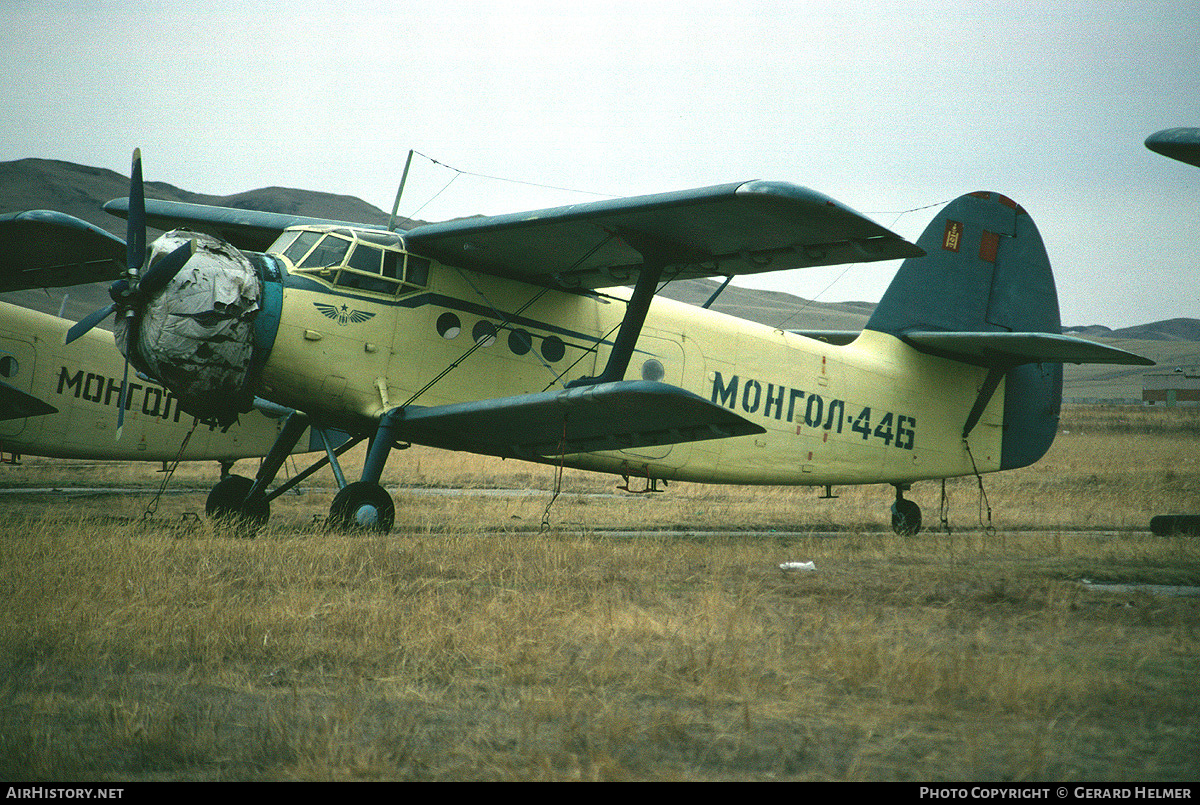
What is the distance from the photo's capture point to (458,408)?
9.70m

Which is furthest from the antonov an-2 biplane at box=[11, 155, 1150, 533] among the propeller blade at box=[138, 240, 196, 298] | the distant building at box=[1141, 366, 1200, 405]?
the distant building at box=[1141, 366, 1200, 405]

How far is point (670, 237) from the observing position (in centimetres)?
1006

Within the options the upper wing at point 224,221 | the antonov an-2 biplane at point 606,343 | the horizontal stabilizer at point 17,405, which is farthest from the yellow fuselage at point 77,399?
the antonov an-2 biplane at point 606,343

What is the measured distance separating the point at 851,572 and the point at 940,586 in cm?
99

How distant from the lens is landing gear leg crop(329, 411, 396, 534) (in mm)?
9359

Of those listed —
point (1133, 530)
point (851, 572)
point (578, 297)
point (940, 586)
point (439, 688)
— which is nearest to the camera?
point (439, 688)

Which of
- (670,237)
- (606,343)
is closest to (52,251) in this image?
(606,343)

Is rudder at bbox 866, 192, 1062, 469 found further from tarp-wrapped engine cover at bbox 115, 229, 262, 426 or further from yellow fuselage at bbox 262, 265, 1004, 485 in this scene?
tarp-wrapped engine cover at bbox 115, 229, 262, 426

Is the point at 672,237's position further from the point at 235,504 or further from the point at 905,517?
the point at 235,504

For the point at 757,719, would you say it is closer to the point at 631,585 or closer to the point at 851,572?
the point at 631,585

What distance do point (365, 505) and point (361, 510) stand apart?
73 millimetres

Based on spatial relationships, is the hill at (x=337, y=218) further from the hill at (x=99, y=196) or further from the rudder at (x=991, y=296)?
the rudder at (x=991, y=296)

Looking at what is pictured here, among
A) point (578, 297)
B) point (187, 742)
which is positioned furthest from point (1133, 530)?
point (187, 742)

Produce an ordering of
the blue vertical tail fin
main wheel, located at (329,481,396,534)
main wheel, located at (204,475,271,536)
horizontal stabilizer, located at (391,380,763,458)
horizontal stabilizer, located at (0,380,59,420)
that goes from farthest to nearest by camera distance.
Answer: the blue vertical tail fin, horizontal stabilizer, located at (0,380,59,420), main wheel, located at (204,475,271,536), main wheel, located at (329,481,396,534), horizontal stabilizer, located at (391,380,763,458)
